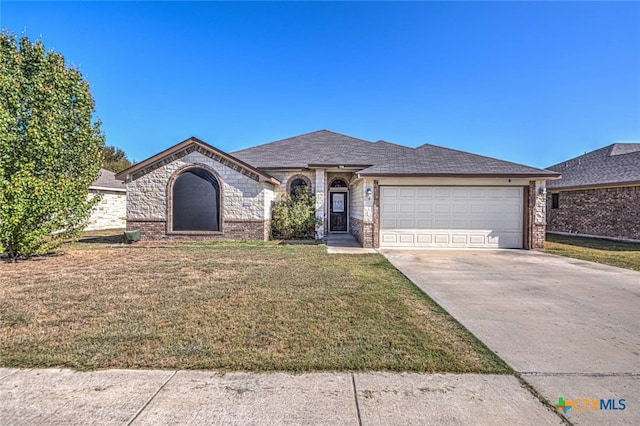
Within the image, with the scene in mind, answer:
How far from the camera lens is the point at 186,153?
13977mm

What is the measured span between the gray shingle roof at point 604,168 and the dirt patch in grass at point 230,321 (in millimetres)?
15528

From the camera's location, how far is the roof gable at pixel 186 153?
13.8m

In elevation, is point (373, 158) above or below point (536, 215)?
above

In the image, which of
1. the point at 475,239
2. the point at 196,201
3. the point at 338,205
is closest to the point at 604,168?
the point at 475,239

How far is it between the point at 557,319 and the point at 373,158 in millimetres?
12394

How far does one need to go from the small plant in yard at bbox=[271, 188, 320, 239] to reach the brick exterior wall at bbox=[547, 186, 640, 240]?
14882mm

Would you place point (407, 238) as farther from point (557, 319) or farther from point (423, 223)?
point (557, 319)

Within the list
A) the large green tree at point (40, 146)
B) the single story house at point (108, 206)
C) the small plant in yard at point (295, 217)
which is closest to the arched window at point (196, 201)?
the small plant in yard at point (295, 217)

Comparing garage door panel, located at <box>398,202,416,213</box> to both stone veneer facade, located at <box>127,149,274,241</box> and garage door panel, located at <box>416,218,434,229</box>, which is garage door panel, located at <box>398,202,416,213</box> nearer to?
garage door panel, located at <box>416,218,434,229</box>

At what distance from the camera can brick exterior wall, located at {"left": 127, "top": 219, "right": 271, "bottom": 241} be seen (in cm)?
1406

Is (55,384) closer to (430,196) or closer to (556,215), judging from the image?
(430,196)

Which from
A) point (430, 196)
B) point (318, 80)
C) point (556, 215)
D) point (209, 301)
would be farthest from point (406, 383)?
point (556, 215)

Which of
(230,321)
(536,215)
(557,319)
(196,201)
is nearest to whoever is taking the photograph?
(230,321)

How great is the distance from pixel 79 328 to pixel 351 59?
59.4 feet
